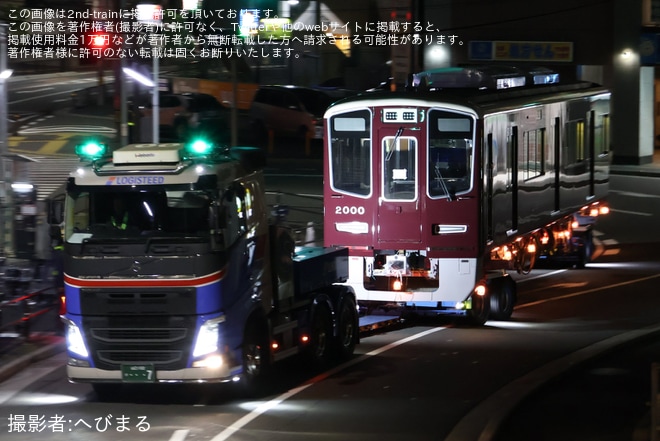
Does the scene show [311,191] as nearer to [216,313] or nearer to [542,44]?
[542,44]

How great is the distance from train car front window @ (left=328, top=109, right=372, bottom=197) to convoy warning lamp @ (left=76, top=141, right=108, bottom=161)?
19.5 ft

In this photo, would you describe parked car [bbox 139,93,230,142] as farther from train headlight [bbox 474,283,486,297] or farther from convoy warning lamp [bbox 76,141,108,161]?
convoy warning lamp [bbox 76,141,108,161]

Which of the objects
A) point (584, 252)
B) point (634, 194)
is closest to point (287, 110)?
point (634, 194)

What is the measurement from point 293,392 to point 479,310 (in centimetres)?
581

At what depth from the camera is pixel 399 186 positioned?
60.3 feet

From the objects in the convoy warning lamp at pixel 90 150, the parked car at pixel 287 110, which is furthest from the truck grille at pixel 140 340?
the parked car at pixel 287 110

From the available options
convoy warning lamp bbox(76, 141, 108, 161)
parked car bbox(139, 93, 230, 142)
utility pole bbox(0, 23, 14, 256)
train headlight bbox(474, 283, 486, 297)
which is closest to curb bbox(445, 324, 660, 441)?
train headlight bbox(474, 283, 486, 297)

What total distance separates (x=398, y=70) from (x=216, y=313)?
11.3 metres

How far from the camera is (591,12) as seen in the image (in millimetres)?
48594

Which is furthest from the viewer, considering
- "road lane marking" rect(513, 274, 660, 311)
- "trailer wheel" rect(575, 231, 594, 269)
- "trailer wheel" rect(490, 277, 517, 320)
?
"trailer wheel" rect(575, 231, 594, 269)

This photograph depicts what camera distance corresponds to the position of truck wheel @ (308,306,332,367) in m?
14.9

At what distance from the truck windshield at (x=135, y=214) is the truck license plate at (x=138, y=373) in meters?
1.38

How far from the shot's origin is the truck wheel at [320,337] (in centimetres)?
1490

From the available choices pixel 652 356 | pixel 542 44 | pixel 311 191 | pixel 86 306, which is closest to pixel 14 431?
pixel 86 306
